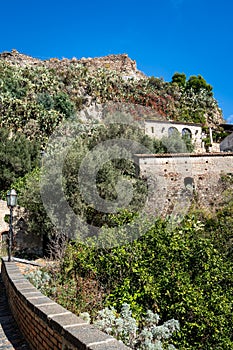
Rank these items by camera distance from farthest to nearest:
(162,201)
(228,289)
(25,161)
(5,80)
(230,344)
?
(5,80) → (25,161) → (162,201) → (228,289) → (230,344)

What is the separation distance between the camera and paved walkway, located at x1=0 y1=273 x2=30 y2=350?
12.4 ft

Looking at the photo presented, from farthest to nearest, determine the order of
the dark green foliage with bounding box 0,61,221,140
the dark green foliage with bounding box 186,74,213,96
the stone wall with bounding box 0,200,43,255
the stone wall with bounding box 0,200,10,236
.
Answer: the dark green foliage with bounding box 186,74,213,96 → the dark green foliage with bounding box 0,61,221,140 → the stone wall with bounding box 0,200,10,236 → the stone wall with bounding box 0,200,43,255

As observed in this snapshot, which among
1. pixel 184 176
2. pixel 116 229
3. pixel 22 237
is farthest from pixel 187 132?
pixel 116 229

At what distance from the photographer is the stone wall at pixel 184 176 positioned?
18.4 metres

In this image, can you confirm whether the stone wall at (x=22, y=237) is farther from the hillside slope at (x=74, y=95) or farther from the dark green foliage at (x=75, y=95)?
the hillside slope at (x=74, y=95)

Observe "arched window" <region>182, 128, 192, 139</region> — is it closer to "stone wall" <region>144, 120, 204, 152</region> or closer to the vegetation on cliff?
"stone wall" <region>144, 120, 204, 152</region>

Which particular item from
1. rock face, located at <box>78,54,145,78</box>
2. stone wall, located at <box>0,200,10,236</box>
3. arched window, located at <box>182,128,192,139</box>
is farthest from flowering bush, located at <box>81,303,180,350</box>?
rock face, located at <box>78,54,145,78</box>

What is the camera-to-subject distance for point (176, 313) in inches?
232

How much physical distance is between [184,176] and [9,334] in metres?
16.3

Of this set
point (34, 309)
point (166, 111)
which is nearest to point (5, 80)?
point (166, 111)

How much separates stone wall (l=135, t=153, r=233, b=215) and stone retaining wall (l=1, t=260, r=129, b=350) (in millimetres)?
14205

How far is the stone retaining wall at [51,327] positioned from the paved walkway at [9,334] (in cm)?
9

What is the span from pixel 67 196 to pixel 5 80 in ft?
68.1

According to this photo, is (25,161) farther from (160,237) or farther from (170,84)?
(170,84)
